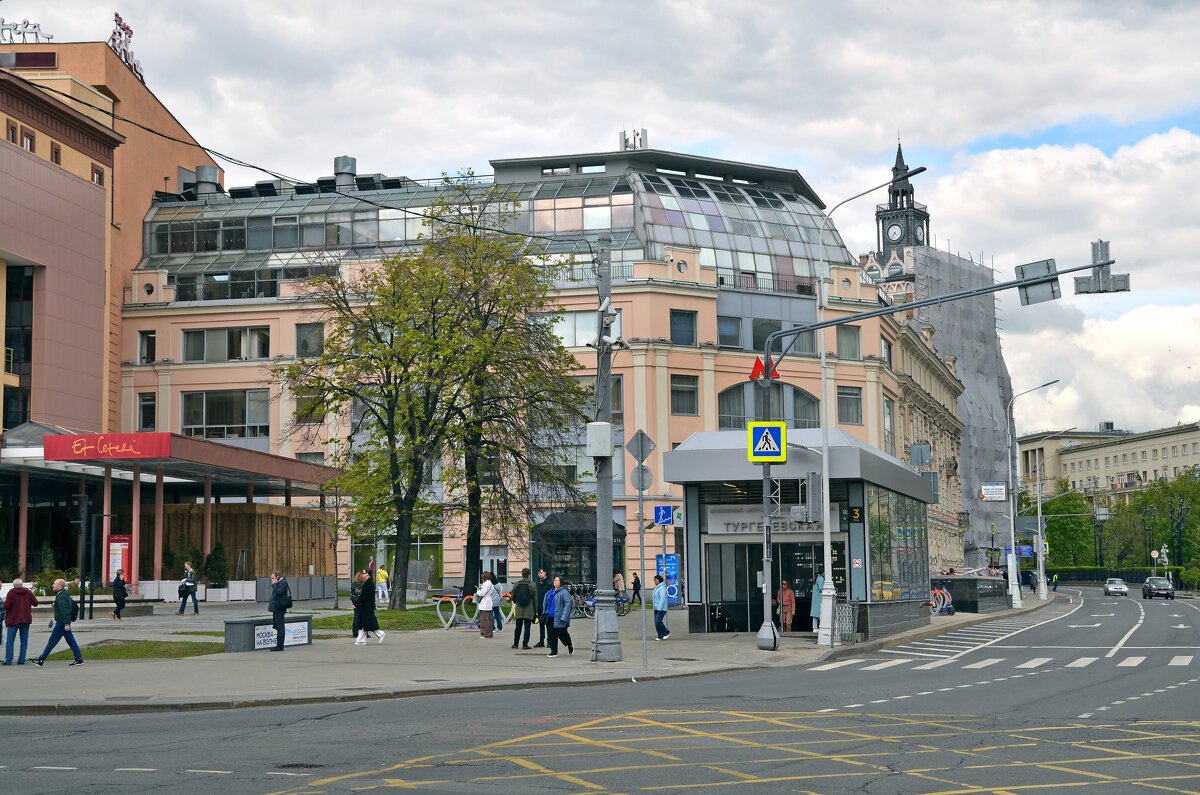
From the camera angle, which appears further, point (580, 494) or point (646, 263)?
point (646, 263)

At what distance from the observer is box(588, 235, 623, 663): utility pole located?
24.1 meters

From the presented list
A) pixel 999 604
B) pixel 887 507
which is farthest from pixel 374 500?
pixel 999 604

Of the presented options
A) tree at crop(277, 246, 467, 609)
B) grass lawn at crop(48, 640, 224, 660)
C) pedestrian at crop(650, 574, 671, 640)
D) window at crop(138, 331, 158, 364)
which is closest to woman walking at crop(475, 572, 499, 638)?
pedestrian at crop(650, 574, 671, 640)

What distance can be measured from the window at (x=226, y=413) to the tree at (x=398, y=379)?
2802 cm

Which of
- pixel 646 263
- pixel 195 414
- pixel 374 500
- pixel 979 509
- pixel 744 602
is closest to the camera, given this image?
pixel 744 602

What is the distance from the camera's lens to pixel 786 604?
33.6 meters

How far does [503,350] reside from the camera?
3878 cm

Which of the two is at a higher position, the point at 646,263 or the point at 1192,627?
the point at 646,263

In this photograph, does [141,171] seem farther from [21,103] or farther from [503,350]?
[503,350]

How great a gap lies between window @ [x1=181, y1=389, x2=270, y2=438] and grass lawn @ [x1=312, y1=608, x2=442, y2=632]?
100 ft

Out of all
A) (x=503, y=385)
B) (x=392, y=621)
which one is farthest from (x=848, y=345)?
(x=392, y=621)

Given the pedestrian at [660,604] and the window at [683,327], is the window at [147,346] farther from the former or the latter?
the pedestrian at [660,604]

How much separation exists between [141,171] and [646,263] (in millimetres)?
31938

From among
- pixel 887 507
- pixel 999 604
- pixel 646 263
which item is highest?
pixel 646 263
